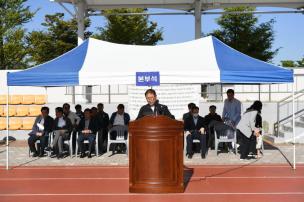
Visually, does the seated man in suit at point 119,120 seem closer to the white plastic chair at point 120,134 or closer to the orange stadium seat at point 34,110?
the white plastic chair at point 120,134

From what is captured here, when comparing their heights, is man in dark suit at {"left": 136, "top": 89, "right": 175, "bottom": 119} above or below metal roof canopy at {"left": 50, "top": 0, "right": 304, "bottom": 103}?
below

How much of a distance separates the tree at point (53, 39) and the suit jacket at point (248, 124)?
29.6 m

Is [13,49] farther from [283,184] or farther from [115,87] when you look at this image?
[283,184]

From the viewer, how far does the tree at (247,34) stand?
38094 millimetres

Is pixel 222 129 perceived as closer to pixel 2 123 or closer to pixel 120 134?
pixel 120 134

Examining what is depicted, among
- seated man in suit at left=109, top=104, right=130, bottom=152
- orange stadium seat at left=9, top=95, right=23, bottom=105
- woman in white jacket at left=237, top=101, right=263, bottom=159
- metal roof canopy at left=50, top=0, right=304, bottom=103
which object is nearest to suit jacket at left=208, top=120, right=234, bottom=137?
woman in white jacket at left=237, top=101, right=263, bottom=159

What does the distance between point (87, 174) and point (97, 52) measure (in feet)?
10.6

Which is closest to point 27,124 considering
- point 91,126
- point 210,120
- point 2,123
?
point 2,123

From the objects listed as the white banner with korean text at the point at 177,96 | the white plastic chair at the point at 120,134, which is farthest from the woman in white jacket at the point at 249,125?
the white banner with korean text at the point at 177,96

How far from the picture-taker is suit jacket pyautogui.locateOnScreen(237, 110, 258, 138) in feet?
43.3

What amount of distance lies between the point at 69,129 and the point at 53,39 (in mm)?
29618

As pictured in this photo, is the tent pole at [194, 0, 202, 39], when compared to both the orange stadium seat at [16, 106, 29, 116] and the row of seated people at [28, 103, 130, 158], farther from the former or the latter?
the row of seated people at [28, 103, 130, 158]

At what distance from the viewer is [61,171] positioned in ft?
39.3

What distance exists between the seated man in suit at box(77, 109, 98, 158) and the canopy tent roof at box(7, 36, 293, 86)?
2185 millimetres
